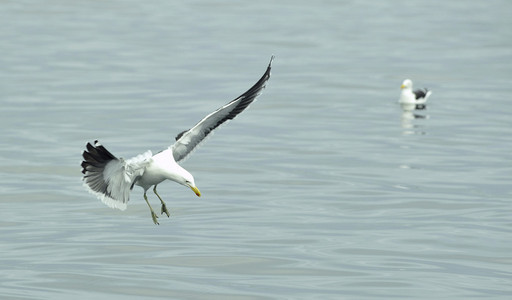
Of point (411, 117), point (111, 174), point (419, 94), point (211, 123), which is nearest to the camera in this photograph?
point (111, 174)

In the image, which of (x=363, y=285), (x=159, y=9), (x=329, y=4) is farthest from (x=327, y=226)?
(x=329, y=4)

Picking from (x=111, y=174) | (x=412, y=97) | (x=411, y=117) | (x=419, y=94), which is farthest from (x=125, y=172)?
(x=419, y=94)

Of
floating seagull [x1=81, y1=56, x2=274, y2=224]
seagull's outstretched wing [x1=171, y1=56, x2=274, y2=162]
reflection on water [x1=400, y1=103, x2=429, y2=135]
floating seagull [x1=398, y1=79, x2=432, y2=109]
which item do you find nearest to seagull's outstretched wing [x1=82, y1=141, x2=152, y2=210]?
floating seagull [x1=81, y1=56, x2=274, y2=224]

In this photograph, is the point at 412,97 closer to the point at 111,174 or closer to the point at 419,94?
the point at 419,94

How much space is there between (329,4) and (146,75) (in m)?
33.4

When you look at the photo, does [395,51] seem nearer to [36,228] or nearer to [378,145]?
[378,145]

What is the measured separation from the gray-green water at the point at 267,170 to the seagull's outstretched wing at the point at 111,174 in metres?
1.40

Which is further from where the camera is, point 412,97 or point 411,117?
point 412,97

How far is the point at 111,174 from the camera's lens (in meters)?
13.4

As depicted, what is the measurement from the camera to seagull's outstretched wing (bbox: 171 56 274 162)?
14188 millimetres

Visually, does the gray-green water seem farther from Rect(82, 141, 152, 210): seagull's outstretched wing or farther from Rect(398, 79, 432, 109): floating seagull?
Rect(82, 141, 152, 210): seagull's outstretched wing

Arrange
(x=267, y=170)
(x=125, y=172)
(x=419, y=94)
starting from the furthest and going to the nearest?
(x=419, y=94) < (x=267, y=170) < (x=125, y=172)

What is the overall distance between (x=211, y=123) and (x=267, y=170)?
7617 millimetres

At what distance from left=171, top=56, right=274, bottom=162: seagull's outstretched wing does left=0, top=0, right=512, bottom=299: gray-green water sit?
1663 millimetres
